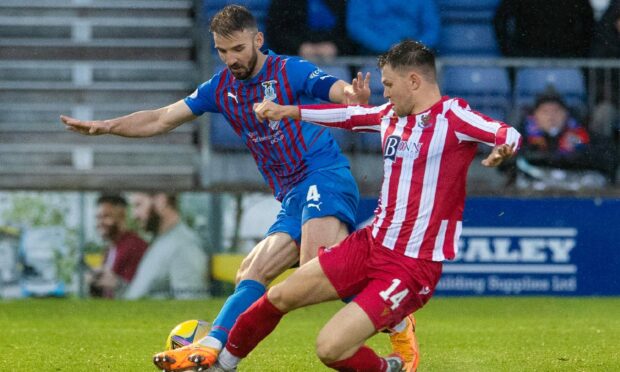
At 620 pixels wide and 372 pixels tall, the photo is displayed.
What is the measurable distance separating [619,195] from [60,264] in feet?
18.5

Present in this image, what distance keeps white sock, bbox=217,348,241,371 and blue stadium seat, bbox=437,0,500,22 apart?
9.67 m

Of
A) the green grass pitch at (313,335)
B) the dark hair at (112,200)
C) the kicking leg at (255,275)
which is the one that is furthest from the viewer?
the dark hair at (112,200)

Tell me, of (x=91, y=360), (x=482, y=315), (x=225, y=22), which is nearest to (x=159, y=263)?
(x=482, y=315)

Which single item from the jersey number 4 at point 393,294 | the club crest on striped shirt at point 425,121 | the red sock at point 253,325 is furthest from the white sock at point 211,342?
the club crest on striped shirt at point 425,121

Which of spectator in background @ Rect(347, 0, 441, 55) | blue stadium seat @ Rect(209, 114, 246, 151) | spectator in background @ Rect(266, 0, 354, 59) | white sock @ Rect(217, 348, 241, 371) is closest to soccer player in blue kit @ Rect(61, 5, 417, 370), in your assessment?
white sock @ Rect(217, 348, 241, 371)

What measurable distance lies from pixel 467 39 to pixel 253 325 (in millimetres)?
9754

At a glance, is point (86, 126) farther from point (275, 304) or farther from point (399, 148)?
point (399, 148)

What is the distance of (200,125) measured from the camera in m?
14.5

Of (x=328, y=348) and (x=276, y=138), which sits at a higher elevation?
(x=276, y=138)

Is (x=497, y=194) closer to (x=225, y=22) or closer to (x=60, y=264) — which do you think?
(x=60, y=264)

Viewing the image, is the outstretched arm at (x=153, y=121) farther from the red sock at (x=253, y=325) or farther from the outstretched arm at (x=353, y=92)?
the red sock at (x=253, y=325)

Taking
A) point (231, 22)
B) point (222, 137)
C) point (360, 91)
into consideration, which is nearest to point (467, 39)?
point (222, 137)

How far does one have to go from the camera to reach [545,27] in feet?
46.8

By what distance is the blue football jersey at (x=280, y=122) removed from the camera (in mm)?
6922
